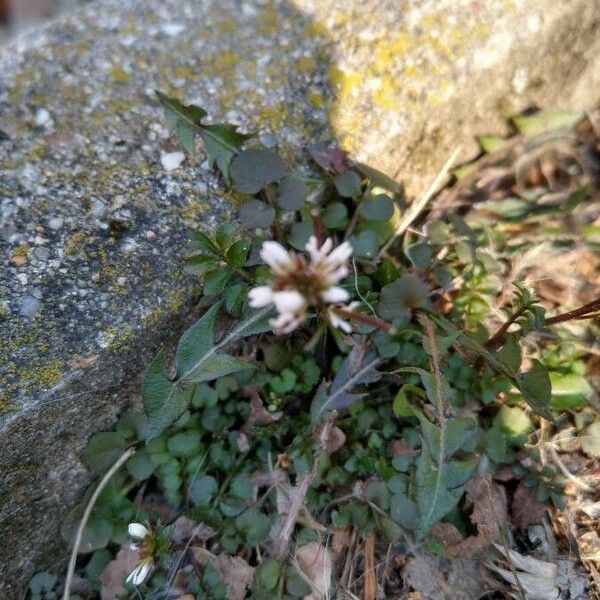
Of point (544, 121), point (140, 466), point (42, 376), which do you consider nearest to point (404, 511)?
point (140, 466)

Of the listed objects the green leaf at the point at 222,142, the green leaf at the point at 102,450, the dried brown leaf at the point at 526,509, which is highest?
the green leaf at the point at 222,142

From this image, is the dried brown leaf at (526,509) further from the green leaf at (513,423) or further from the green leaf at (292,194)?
the green leaf at (292,194)

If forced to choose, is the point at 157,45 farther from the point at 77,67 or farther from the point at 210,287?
the point at 210,287

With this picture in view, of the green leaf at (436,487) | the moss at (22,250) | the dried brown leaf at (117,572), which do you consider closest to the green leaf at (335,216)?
the green leaf at (436,487)

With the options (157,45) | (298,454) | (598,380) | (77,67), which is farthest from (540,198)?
(77,67)

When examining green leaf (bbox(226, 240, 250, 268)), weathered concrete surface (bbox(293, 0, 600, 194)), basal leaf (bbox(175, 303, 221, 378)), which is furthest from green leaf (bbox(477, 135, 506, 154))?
basal leaf (bbox(175, 303, 221, 378))

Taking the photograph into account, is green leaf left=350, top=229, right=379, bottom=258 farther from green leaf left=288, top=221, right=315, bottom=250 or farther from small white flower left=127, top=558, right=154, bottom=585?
small white flower left=127, top=558, right=154, bottom=585

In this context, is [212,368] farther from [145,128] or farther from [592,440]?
[592,440]
